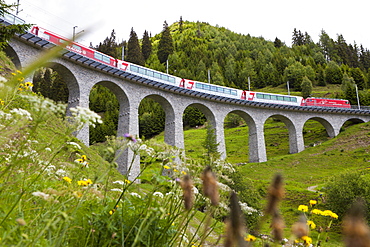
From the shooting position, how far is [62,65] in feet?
80.6

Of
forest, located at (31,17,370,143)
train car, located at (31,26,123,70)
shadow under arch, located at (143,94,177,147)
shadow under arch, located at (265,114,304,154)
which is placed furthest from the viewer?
forest, located at (31,17,370,143)

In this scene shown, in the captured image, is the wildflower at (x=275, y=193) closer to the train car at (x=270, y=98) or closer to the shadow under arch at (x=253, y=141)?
the train car at (x=270, y=98)

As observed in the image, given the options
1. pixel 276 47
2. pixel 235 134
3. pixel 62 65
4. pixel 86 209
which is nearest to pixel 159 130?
pixel 235 134

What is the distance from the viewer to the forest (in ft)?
234

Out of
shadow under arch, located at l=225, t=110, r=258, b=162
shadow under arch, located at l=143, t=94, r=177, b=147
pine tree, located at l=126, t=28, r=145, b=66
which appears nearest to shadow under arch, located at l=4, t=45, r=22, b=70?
Answer: shadow under arch, located at l=143, t=94, r=177, b=147

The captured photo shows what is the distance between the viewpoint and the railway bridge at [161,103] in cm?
2400

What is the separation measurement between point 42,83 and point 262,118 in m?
50.5

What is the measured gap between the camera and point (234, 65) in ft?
348

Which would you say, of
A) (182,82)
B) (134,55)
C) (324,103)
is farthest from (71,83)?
(134,55)

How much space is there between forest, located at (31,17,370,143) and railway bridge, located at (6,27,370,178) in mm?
25511

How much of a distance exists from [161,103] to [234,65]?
78.9 m

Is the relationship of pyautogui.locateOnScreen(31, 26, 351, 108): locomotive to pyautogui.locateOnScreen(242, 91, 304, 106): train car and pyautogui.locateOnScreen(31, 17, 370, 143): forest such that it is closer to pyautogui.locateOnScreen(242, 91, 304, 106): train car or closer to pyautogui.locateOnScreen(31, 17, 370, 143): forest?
pyautogui.locateOnScreen(242, 91, 304, 106): train car

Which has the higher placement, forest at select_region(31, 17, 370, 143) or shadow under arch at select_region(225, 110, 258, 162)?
forest at select_region(31, 17, 370, 143)

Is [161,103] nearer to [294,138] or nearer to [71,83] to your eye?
[71,83]
